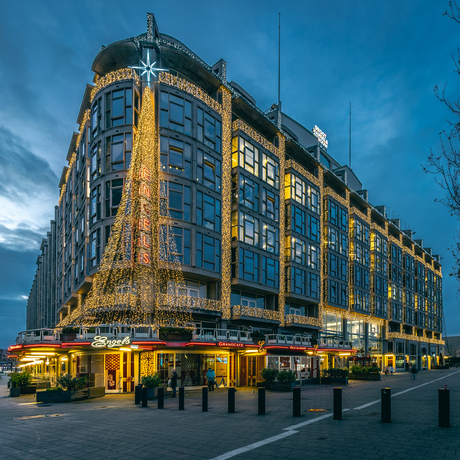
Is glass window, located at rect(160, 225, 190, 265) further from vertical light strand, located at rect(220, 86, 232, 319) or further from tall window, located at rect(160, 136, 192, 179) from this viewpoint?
vertical light strand, located at rect(220, 86, 232, 319)

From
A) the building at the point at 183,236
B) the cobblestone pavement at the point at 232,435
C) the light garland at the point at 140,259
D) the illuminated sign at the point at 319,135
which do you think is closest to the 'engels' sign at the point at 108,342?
the building at the point at 183,236

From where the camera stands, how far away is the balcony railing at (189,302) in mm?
31453

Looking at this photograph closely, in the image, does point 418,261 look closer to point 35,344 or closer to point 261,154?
point 261,154

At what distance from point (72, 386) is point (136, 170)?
15.4 meters

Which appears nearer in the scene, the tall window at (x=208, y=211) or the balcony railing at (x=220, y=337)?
the balcony railing at (x=220, y=337)

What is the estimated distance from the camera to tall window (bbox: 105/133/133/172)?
33.1 metres

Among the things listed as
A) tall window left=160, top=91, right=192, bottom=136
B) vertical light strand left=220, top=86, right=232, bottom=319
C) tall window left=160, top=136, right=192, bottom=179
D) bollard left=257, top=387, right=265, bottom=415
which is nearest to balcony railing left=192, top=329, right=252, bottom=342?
vertical light strand left=220, top=86, right=232, bottom=319

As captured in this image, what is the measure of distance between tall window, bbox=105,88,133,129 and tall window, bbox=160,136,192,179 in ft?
10.4

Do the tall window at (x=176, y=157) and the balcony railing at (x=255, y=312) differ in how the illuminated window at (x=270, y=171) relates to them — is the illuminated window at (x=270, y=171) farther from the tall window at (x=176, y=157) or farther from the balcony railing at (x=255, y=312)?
the balcony railing at (x=255, y=312)

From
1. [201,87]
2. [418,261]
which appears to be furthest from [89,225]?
[418,261]

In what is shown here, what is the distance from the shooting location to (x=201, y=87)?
1585 inches

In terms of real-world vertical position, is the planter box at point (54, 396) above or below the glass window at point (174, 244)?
below

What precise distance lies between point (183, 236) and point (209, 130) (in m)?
9.90

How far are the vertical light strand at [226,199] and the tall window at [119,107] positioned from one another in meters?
9.00
